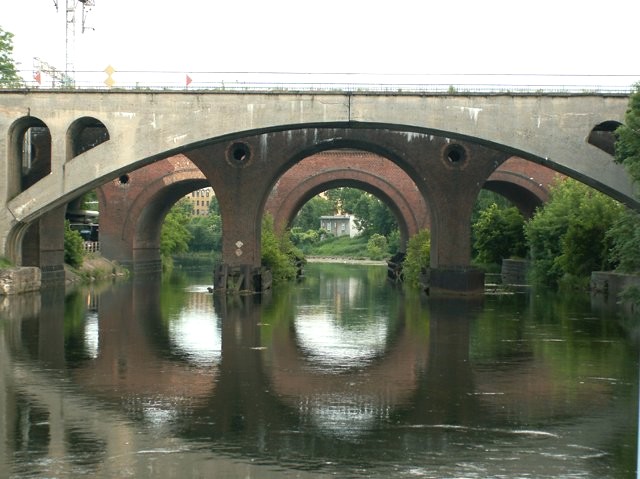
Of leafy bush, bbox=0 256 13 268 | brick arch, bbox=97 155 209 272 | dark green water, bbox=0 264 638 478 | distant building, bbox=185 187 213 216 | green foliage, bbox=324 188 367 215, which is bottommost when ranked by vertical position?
dark green water, bbox=0 264 638 478

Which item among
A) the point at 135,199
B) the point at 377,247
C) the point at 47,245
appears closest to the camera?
the point at 47,245

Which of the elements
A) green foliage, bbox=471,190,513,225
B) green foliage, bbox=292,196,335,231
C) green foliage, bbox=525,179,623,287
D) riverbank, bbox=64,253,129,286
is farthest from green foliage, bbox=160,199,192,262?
green foliage, bbox=292,196,335,231

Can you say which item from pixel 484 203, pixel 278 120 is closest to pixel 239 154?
pixel 278 120

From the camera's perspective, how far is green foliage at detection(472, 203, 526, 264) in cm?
6031

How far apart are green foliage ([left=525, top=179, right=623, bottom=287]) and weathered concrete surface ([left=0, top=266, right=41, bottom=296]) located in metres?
21.1

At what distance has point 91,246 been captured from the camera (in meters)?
60.1

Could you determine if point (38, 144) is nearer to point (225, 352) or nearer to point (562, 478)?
point (225, 352)

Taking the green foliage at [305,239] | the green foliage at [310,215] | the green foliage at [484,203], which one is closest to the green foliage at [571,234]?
the green foliage at [484,203]

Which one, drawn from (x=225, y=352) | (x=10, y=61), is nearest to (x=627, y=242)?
(x=225, y=352)

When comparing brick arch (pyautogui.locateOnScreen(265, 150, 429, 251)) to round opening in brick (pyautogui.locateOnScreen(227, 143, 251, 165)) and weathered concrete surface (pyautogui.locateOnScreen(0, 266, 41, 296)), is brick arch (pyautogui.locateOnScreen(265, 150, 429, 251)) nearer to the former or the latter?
round opening in brick (pyautogui.locateOnScreen(227, 143, 251, 165))

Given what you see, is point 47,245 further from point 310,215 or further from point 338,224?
point 338,224

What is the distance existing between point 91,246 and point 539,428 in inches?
1930

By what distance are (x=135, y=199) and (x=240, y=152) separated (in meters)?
16.3

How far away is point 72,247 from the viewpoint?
4825 centimetres
